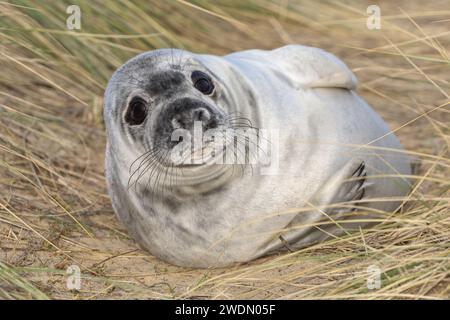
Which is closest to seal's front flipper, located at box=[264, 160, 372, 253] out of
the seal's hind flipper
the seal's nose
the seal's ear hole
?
the seal's hind flipper

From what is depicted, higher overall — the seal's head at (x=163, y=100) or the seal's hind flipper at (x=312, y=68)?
the seal's hind flipper at (x=312, y=68)

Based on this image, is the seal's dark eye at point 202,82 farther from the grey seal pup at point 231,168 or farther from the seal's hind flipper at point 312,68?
the seal's hind flipper at point 312,68

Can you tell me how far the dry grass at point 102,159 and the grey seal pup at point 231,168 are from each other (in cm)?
14

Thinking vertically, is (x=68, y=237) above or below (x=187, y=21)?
below

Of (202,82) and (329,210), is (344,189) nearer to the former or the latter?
(329,210)

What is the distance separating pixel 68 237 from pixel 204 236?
3.22 ft

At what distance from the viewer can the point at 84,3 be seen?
629cm

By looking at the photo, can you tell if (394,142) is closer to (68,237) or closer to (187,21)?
(68,237)

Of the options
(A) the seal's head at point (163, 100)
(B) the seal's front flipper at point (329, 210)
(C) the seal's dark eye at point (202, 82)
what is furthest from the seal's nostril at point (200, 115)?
(B) the seal's front flipper at point (329, 210)

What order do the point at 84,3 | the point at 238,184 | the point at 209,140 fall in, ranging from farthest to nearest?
the point at 84,3, the point at 238,184, the point at 209,140

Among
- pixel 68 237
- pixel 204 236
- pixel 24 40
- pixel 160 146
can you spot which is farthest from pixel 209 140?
pixel 24 40

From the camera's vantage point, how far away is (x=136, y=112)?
4.10m

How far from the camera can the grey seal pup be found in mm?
4070

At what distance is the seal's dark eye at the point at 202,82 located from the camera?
4133mm
